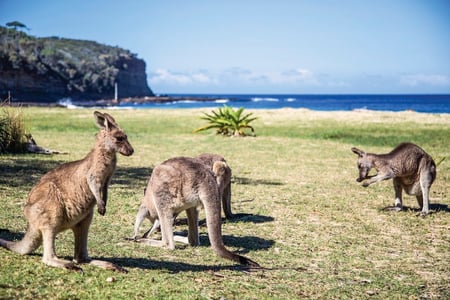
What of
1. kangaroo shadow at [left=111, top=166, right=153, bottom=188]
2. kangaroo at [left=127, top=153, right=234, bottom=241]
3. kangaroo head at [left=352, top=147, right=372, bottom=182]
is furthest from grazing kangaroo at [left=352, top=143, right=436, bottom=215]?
kangaroo shadow at [left=111, top=166, right=153, bottom=188]

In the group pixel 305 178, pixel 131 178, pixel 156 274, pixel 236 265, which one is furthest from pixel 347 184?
pixel 156 274

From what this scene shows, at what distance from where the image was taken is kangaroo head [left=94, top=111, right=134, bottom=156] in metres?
5.00

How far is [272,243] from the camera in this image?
23.7 ft

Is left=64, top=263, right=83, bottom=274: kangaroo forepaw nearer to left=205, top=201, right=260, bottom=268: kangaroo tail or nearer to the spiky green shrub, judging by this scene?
left=205, top=201, right=260, bottom=268: kangaroo tail

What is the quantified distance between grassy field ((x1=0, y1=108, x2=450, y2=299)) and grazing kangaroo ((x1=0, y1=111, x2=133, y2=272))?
33 cm

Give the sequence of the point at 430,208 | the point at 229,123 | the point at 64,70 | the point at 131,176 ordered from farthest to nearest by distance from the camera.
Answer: the point at 64,70
the point at 229,123
the point at 131,176
the point at 430,208

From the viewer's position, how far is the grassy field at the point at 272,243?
5.05 m

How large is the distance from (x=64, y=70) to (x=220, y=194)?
311ft

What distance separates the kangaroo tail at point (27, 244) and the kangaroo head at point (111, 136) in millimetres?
1022

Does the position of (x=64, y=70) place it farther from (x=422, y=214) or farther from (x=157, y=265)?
(x=157, y=265)

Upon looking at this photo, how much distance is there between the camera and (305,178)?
12.8m

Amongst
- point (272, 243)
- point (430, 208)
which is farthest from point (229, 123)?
point (272, 243)

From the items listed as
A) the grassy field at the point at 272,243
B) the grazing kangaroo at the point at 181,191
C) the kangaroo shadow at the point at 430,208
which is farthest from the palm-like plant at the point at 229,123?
the grazing kangaroo at the point at 181,191

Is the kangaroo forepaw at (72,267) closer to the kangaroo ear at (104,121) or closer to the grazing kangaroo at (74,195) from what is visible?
the grazing kangaroo at (74,195)
